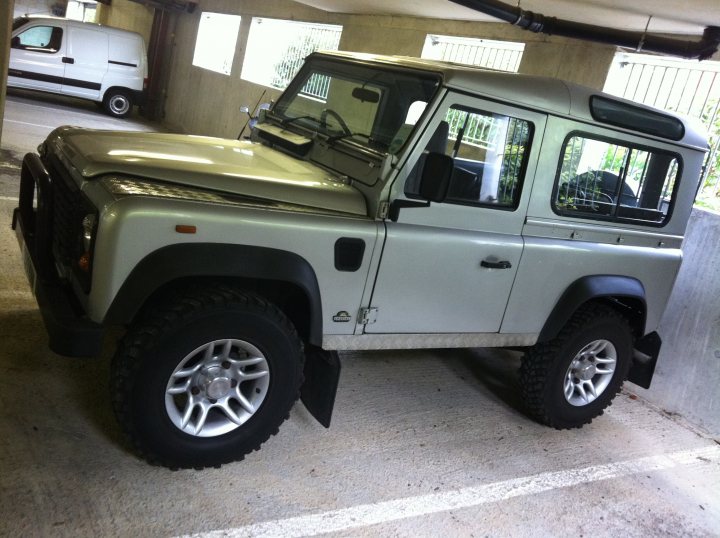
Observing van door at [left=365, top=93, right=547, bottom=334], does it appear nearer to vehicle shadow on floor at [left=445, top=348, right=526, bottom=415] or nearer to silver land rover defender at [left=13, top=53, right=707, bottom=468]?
silver land rover defender at [left=13, top=53, right=707, bottom=468]

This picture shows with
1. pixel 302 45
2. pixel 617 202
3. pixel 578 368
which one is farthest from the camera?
pixel 302 45

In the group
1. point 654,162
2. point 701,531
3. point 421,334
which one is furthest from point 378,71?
point 701,531

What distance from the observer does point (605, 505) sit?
143 inches

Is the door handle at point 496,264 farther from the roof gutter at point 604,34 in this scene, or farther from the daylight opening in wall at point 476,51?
the daylight opening in wall at point 476,51

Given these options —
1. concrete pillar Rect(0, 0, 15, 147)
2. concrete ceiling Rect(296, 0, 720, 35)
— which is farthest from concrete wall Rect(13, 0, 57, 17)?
concrete ceiling Rect(296, 0, 720, 35)

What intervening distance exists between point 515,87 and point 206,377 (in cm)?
224

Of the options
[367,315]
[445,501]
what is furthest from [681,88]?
[445,501]

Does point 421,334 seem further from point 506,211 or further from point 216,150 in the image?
point 216,150

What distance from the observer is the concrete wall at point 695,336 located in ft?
16.1

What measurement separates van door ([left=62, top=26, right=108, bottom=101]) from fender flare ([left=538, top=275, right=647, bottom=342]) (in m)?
12.8

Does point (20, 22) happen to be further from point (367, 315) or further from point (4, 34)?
point (367, 315)

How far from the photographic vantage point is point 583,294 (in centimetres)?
400

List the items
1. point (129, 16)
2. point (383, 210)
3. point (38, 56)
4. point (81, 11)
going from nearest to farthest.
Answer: point (383, 210) → point (38, 56) → point (129, 16) → point (81, 11)

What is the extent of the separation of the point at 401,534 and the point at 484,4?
5150 millimetres
